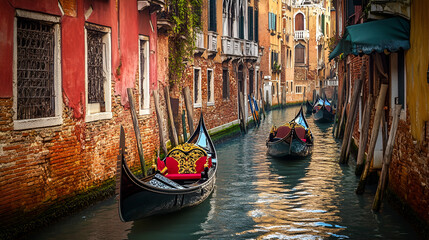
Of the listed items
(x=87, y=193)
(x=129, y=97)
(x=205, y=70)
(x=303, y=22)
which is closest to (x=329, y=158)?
(x=205, y=70)

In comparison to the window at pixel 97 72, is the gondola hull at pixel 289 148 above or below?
below

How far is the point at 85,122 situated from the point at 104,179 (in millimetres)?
808

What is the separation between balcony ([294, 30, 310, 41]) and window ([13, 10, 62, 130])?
27.8m

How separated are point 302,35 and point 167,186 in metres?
27.6

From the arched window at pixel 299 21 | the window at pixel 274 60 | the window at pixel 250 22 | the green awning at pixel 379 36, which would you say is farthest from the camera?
the arched window at pixel 299 21

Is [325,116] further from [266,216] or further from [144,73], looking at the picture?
[266,216]

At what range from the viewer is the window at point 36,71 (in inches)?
183

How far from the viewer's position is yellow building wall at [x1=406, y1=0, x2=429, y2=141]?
451cm

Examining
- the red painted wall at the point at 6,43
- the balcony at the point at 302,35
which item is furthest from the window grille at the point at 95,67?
the balcony at the point at 302,35

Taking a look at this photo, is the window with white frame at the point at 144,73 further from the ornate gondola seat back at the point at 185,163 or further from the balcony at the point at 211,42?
the balcony at the point at 211,42

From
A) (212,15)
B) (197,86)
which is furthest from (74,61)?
(212,15)

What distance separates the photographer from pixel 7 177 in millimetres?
4305

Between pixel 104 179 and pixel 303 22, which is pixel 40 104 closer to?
pixel 104 179

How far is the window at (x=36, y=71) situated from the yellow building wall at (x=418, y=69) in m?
3.24
